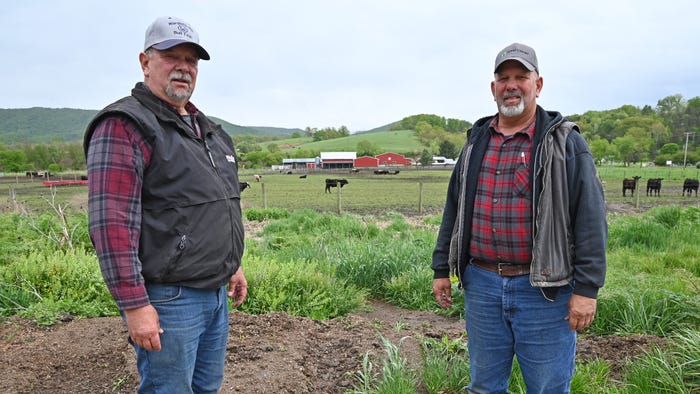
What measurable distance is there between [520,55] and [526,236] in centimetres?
93

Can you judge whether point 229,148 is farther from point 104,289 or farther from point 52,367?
point 104,289

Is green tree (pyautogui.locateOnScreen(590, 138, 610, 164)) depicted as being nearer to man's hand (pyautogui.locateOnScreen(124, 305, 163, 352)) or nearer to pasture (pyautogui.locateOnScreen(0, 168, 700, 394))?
pasture (pyautogui.locateOnScreen(0, 168, 700, 394))

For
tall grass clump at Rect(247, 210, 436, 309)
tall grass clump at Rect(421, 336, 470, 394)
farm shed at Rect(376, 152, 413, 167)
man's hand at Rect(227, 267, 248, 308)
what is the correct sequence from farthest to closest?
farm shed at Rect(376, 152, 413, 167) < tall grass clump at Rect(247, 210, 436, 309) < tall grass clump at Rect(421, 336, 470, 394) < man's hand at Rect(227, 267, 248, 308)

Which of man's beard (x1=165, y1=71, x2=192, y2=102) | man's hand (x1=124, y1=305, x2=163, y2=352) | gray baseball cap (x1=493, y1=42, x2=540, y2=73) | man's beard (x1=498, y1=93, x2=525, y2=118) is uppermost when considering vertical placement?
gray baseball cap (x1=493, y1=42, x2=540, y2=73)

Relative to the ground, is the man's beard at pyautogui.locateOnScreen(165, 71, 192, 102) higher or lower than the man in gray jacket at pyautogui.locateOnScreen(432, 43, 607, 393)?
higher

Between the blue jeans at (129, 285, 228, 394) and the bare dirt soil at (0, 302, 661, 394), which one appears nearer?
the blue jeans at (129, 285, 228, 394)

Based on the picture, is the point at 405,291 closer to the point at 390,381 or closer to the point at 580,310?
the point at 390,381

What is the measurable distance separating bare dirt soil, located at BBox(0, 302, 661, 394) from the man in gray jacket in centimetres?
82

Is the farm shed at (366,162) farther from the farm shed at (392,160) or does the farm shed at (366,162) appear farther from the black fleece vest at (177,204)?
the black fleece vest at (177,204)

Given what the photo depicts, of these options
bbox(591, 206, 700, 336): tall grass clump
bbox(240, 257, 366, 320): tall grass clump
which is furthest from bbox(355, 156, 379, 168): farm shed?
bbox(240, 257, 366, 320): tall grass clump

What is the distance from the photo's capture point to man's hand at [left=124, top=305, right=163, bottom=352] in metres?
1.72

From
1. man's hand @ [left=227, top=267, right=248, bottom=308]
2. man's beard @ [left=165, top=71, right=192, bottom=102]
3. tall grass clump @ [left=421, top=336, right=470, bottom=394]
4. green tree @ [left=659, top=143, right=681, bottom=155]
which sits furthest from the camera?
green tree @ [left=659, top=143, right=681, bottom=155]

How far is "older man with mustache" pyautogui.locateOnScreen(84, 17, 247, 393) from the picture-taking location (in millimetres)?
1695

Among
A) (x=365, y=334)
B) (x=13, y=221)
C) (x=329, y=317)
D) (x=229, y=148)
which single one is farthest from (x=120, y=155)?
(x=13, y=221)
